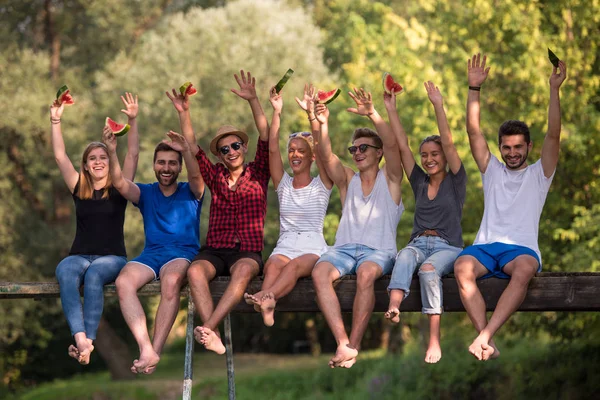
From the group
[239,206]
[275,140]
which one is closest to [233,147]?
[275,140]

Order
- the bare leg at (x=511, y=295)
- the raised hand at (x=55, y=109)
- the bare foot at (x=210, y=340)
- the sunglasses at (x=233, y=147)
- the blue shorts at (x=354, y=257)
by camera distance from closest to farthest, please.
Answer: the bare leg at (x=511, y=295) < the bare foot at (x=210, y=340) < the blue shorts at (x=354, y=257) < the sunglasses at (x=233, y=147) < the raised hand at (x=55, y=109)

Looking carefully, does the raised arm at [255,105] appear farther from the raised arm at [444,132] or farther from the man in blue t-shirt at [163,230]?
the raised arm at [444,132]

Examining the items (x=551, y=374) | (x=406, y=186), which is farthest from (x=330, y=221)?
(x=551, y=374)

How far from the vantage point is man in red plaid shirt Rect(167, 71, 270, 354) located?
718 centimetres

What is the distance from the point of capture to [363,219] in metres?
7.43

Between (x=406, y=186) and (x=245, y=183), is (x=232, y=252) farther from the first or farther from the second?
(x=406, y=186)

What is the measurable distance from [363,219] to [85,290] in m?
2.14

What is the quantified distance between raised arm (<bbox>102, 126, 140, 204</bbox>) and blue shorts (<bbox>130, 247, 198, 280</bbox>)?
0.48 metres

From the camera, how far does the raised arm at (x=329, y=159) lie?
7449mm

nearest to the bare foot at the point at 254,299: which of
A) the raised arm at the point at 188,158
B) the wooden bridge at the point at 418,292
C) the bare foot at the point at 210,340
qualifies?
the bare foot at the point at 210,340

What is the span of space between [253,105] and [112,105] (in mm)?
15367

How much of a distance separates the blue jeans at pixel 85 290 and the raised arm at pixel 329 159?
70.6 inches

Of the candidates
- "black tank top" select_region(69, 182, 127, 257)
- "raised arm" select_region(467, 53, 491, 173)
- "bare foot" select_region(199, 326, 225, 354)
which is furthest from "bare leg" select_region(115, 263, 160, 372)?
"raised arm" select_region(467, 53, 491, 173)

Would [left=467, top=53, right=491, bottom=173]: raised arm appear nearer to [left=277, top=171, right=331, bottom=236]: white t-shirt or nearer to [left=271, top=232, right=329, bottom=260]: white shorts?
[left=277, top=171, right=331, bottom=236]: white t-shirt
